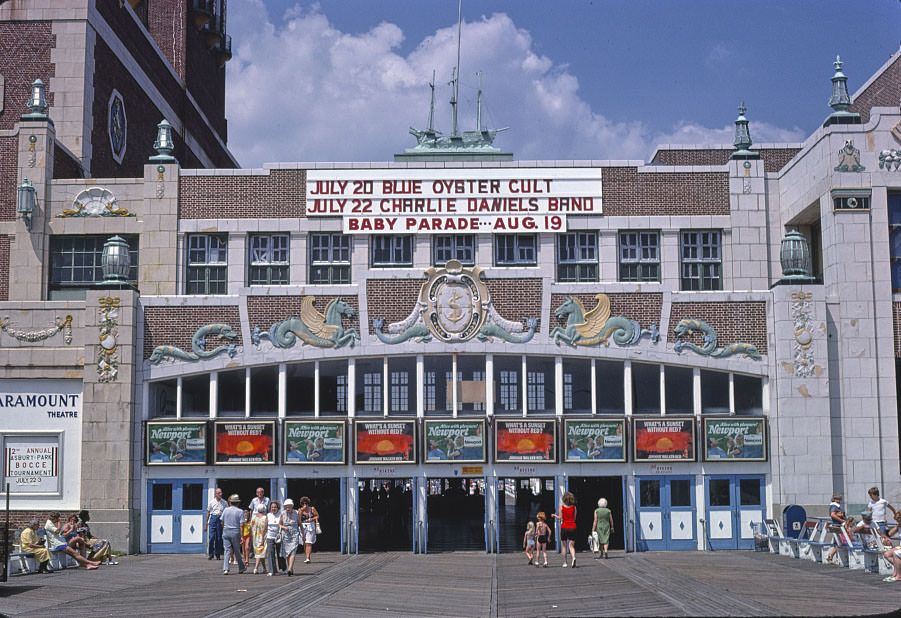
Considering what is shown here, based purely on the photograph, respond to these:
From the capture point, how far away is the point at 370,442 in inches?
1239

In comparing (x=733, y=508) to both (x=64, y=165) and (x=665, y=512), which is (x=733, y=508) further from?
(x=64, y=165)

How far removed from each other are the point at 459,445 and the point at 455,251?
6302 mm

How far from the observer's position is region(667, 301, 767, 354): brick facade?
32.0 meters

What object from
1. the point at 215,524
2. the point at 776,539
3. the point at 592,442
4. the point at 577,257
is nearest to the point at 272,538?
the point at 215,524

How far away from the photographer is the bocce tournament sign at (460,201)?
34.2 metres

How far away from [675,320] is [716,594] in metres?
13.3

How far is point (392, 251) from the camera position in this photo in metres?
34.5

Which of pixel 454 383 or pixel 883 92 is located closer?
pixel 454 383

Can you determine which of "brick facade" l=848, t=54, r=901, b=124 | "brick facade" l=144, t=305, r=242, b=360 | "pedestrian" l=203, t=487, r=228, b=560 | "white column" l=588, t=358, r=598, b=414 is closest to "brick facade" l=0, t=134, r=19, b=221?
"brick facade" l=144, t=305, r=242, b=360

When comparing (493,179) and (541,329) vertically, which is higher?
(493,179)

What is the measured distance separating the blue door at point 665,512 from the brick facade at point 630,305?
465 centimetres

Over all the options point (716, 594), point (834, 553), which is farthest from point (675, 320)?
point (716, 594)

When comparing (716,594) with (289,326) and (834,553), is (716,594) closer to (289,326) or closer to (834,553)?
(834,553)

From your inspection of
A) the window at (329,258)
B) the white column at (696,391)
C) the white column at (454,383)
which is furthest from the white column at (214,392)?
the white column at (696,391)
